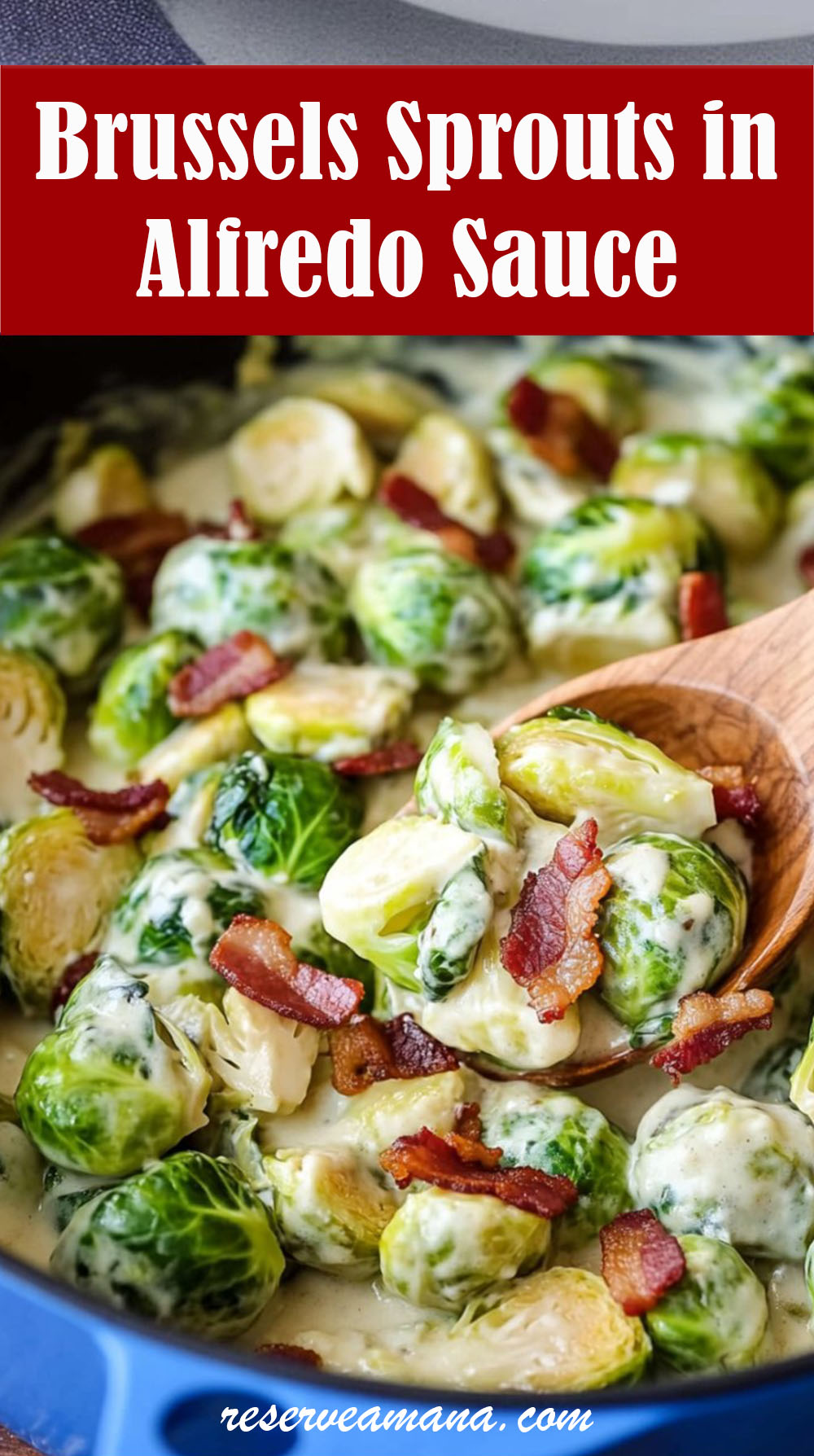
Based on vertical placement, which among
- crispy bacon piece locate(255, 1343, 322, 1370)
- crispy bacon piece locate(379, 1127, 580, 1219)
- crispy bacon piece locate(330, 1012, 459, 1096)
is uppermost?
crispy bacon piece locate(330, 1012, 459, 1096)

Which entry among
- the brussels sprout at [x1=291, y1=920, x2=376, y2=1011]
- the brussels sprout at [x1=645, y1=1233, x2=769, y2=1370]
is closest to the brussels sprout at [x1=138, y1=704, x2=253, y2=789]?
the brussels sprout at [x1=291, y1=920, x2=376, y2=1011]

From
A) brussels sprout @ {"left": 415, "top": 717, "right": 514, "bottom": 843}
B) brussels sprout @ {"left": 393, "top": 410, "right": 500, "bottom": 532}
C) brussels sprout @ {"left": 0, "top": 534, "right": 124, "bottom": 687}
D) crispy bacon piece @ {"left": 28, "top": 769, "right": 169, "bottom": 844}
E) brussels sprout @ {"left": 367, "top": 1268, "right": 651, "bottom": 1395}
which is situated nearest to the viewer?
brussels sprout @ {"left": 367, "top": 1268, "right": 651, "bottom": 1395}

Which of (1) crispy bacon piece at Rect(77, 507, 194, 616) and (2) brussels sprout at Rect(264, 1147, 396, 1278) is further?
(1) crispy bacon piece at Rect(77, 507, 194, 616)


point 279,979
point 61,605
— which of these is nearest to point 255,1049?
point 279,979

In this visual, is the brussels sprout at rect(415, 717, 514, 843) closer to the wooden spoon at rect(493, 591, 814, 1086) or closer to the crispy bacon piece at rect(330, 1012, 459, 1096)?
the wooden spoon at rect(493, 591, 814, 1086)

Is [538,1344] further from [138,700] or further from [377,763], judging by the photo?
[138,700]

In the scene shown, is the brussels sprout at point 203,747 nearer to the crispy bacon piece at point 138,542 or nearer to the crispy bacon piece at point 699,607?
the crispy bacon piece at point 138,542

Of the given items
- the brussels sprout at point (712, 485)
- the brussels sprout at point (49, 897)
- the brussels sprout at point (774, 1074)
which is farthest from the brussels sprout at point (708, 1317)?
the brussels sprout at point (712, 485)
